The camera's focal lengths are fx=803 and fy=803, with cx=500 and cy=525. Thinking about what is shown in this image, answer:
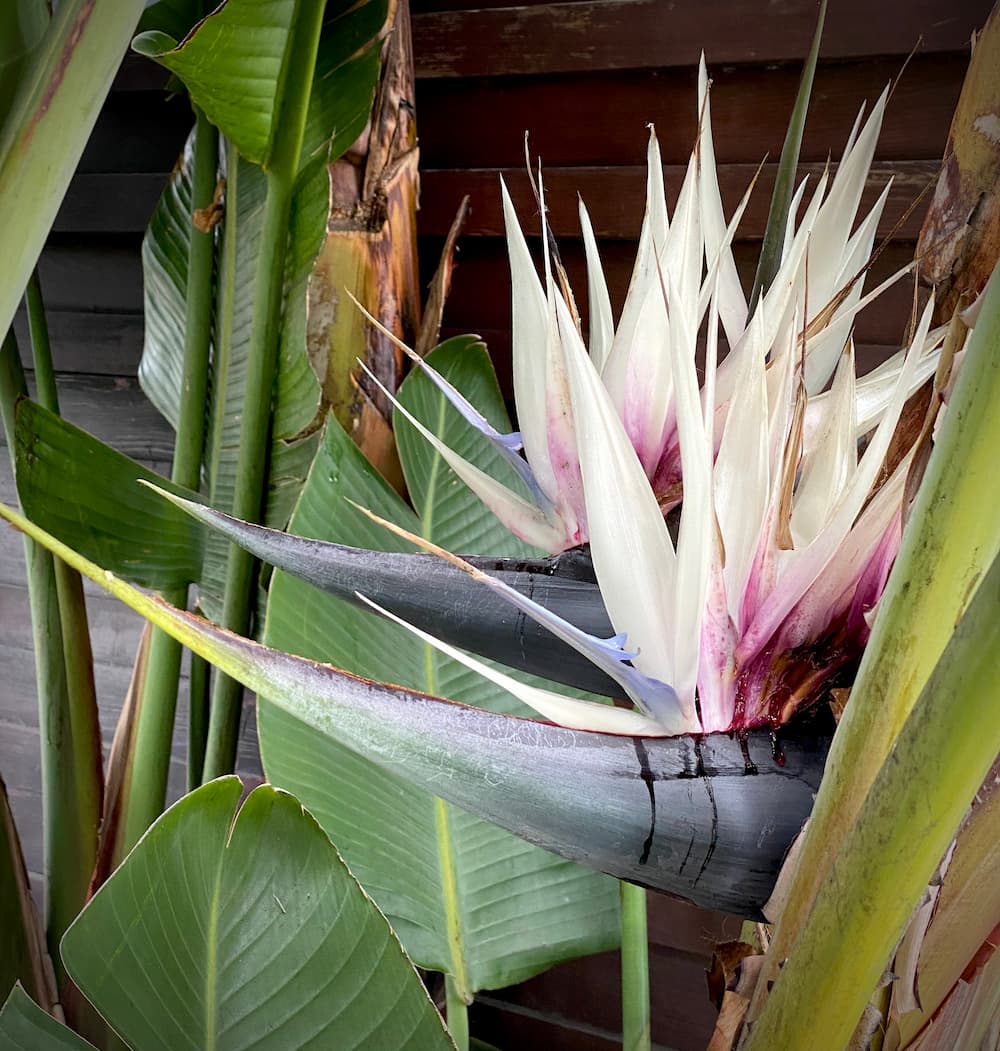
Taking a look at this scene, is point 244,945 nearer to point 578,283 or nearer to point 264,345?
point 264,345

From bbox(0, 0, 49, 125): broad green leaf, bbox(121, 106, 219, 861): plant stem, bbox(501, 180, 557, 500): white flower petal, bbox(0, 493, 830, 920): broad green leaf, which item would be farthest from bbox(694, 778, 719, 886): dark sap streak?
bbox(121, 106, 219, 861): plant stem

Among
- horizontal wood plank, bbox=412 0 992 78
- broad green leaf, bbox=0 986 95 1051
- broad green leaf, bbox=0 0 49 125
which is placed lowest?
broad green leaf, bbox=0 986 95 1051

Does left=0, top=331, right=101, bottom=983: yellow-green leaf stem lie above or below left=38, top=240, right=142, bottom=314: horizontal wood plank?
below

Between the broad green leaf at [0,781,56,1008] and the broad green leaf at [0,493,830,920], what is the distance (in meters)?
0.48

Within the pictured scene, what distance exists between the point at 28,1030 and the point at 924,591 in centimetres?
37

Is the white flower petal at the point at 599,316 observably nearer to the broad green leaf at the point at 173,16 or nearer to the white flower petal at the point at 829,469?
the white flower petal at the point at 829,469

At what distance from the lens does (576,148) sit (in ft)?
2.33

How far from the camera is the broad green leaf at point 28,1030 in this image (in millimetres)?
319

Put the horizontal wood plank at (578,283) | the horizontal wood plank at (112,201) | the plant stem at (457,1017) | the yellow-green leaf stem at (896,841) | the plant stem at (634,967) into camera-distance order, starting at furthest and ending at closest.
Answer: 1. the horizontal wood plank at (112,201)
2. the horizontal wood plank at (578,283)
3. the plant stem at (457,1017)
4. the plant stem at (634,967)
5. the yellow-green leaf stem at (896,841)

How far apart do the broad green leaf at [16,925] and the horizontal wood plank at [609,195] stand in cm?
61

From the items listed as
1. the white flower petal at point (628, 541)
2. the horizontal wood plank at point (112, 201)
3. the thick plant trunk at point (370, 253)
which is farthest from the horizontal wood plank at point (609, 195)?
the white flower petal at point (628, 541)

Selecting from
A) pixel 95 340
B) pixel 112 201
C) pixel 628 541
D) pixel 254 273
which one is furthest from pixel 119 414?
pixel 628 541

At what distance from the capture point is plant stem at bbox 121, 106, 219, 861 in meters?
0.67

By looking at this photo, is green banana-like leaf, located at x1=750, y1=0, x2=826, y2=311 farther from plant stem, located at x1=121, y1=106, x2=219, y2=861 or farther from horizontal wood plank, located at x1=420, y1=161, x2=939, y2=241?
plant stem, located at x1=121, y1=106, x2=219, y2=861
